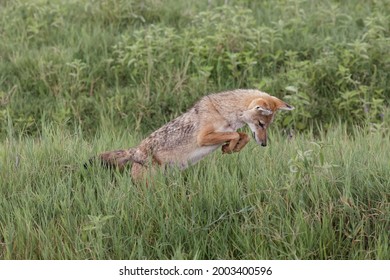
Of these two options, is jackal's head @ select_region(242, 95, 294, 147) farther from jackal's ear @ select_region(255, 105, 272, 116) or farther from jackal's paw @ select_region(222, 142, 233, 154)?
jackal's paw @ select_region(222, 142, 233, 154)

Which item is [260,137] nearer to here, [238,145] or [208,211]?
[238,145]

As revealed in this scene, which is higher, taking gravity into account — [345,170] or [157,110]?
[345,170]

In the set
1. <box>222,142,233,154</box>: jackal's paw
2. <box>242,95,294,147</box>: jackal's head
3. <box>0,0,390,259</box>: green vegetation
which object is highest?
<box>242,95,294,147</box>: jackal's head

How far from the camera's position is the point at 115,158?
20.6 feet

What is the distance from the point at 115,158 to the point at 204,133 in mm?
800

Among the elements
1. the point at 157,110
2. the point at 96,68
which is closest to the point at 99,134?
the point at 157,110

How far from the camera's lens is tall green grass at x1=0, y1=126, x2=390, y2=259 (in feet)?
16.8

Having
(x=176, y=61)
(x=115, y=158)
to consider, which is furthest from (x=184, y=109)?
(x=115, y=158)

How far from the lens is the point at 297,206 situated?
5.32m

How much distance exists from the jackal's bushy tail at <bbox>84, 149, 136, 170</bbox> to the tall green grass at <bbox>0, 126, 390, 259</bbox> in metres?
0.11

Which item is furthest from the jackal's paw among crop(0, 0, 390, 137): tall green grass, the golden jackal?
crop(0, 0, 390, 137): tall green grass

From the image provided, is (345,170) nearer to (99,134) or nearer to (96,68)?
(99,134)

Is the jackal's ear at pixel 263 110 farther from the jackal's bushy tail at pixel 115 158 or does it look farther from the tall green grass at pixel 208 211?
the jackal's bushy tail at pixel 115 158

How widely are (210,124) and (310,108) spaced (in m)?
2.63
